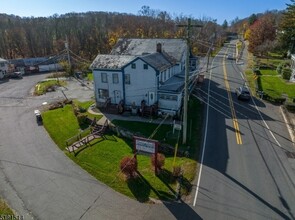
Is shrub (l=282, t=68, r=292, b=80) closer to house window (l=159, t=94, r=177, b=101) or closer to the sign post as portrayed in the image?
house window (l=159, t=94, r=177, b=101)

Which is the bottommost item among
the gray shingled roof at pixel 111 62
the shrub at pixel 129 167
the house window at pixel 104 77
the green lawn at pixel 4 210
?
the green lawn at pixel 4 210

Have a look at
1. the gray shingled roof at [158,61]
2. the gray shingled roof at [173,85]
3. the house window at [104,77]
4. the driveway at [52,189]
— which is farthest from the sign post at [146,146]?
the house window at [104,77]

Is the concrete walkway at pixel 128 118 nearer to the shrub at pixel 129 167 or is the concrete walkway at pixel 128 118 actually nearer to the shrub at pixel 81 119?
the shrub at pixel 81 119

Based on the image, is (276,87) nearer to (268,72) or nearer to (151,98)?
(268,72)

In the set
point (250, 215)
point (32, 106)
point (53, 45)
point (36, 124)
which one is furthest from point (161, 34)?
point (250, 215)

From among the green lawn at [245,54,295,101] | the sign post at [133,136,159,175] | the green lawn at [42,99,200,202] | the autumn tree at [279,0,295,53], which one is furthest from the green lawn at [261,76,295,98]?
the sign post at [133,136,159,175]

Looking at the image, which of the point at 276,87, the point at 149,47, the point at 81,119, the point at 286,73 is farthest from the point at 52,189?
the point at 286,73

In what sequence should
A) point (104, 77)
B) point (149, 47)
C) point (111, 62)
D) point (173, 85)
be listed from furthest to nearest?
point (149, 47) < point (104, 77) < point (111, 62) < point (173, 85)
